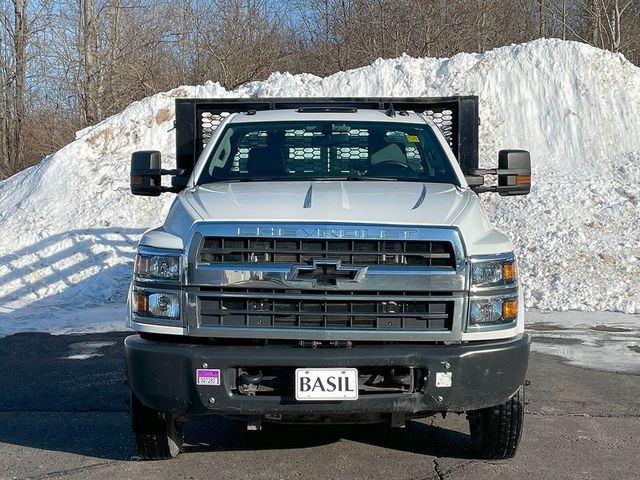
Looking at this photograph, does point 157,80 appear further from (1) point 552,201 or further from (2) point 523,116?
(1) point 552,201

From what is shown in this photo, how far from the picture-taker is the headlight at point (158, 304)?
478 centimetres

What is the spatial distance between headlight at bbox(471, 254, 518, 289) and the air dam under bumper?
331mm

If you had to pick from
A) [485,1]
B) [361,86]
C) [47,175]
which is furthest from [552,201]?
[485,1]

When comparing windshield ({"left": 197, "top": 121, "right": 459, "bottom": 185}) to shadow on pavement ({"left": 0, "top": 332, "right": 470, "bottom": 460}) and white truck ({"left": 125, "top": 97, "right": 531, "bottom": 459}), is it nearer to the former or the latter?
white truck ({"left": 125, "top": 97, "right": 531, "bottom": 459})

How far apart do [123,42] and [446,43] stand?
31.9 ft

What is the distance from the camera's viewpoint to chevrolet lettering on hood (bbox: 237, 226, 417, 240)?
15.6 ft

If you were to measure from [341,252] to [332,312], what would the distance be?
0.33 meters

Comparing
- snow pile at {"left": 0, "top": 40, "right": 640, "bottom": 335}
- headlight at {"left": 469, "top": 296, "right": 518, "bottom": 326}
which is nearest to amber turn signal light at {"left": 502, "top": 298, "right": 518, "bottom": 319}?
headlight at {"left": 469, "top": 296, "right": 518, "bottom": 326}

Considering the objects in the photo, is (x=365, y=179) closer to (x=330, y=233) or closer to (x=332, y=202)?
(x=332, y=202)

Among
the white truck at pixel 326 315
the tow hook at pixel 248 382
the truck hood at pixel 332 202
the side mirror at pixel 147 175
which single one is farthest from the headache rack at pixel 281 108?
the tow hook at pixel 248 382

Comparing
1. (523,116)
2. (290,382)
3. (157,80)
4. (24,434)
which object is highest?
(157,80)

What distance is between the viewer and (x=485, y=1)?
25.8 meters

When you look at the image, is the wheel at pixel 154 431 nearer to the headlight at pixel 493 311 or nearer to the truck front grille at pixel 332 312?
the truck front grille at pixel 332 312

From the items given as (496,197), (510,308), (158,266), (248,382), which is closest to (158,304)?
(158,266)
